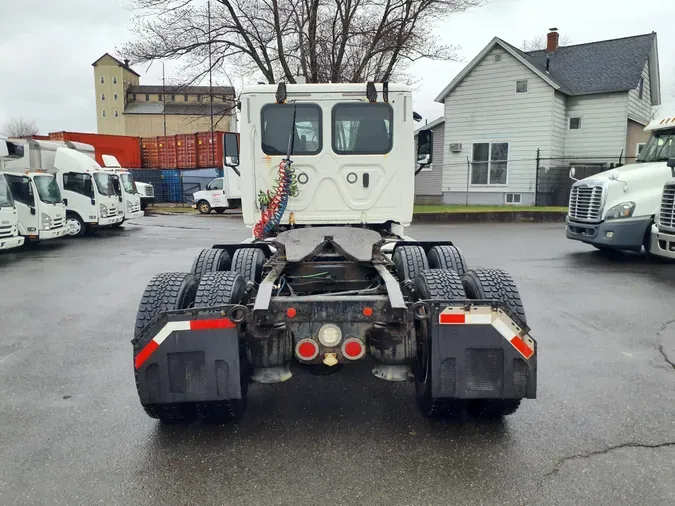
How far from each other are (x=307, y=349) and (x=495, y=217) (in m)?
16.9

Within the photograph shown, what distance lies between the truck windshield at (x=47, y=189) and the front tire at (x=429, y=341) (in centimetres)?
1347

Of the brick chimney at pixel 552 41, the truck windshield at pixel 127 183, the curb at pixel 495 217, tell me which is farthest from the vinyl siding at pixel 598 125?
the truck windshield at pixel 127 183

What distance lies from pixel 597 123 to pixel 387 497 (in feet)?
75.7

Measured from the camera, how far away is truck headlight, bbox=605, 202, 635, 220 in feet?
32.7

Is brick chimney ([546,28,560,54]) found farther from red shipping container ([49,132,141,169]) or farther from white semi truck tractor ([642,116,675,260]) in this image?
red shipping container ([49,132,141,169])

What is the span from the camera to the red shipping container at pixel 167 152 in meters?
31.8

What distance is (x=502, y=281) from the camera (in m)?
3.62

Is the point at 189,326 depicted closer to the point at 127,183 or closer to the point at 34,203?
the point at 34,203

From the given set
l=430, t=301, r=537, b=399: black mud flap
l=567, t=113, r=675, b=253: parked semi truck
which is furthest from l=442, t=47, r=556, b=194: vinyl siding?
l=430, t=301, r=537, b=399: black mud flap

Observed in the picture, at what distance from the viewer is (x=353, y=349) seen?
3271 mm

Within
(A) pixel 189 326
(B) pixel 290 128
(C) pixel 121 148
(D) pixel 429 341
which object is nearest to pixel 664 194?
(B) pixel 290 128

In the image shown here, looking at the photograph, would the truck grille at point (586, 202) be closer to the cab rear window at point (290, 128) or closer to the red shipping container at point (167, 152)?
the cab rear window at point (290, 128)

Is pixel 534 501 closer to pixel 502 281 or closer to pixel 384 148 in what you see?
pixel 502 281

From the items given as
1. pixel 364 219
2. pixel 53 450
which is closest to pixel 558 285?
pixel 364 219
